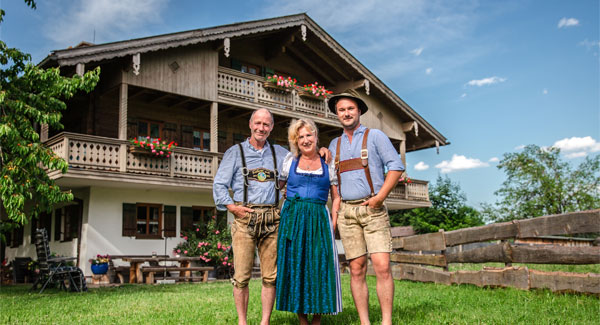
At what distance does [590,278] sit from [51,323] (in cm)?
672

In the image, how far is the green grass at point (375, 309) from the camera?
18.1 ft

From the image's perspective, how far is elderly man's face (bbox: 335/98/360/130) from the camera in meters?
5.10

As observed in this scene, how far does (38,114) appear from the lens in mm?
9641

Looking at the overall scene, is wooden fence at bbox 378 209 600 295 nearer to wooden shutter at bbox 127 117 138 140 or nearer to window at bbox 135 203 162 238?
window at bbox 135 203 162 238

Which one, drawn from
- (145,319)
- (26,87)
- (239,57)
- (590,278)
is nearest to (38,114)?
(26,87)

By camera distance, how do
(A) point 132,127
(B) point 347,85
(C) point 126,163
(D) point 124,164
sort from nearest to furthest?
(D) point 124,164 → (C) point 126,163 → (A) point 132,127 → (B) point 347,85

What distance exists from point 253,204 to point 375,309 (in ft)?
7.22

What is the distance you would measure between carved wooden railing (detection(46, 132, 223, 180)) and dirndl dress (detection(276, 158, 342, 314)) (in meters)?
10.6

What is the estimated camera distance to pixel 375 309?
6133mm

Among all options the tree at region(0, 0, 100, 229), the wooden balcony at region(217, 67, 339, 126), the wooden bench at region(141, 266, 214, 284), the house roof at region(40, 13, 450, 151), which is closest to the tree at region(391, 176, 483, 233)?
the house roof at region(40, 13, 450, 151)

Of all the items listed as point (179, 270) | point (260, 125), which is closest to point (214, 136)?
point (179, 270)

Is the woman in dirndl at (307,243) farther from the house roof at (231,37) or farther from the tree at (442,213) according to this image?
the tree at (442,213)

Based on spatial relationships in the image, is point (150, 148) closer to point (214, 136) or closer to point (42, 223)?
point (214, 136)

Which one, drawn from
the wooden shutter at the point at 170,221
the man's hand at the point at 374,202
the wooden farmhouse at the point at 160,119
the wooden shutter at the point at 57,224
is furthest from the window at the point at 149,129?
the man's hand at the point at 374,202
